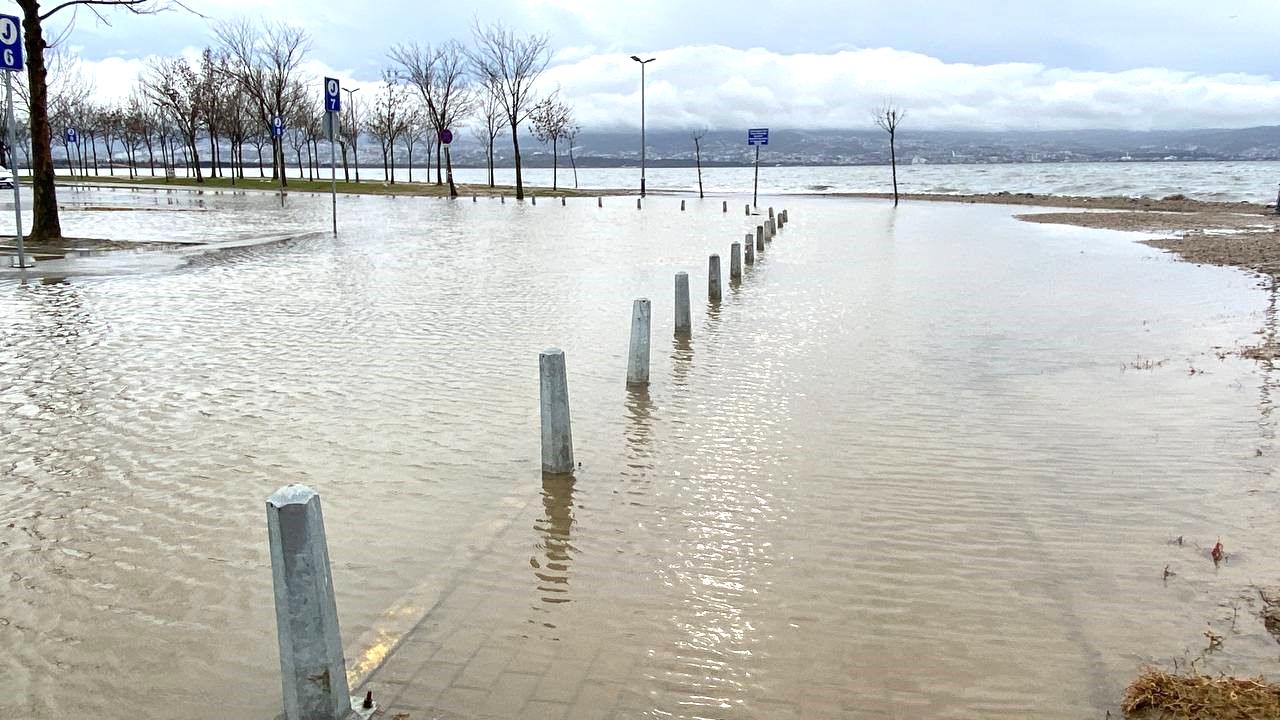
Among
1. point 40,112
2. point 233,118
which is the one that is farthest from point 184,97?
point 40,112

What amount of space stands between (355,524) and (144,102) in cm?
9925

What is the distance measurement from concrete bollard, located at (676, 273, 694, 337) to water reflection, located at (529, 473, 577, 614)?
526cm

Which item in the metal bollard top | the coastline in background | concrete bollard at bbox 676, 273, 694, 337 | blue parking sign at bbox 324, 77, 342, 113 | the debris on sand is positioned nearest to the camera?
the metal bollard top

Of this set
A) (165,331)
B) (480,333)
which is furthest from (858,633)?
(165,331)

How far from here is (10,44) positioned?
14461 millimetres

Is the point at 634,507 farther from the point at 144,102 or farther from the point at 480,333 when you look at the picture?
the point at 144,102

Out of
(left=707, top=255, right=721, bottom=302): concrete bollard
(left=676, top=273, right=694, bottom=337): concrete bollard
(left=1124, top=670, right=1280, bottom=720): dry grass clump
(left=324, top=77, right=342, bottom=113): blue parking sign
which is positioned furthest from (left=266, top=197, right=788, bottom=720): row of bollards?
(left=324, top=77, right=342, bottom=113): blue parking sign

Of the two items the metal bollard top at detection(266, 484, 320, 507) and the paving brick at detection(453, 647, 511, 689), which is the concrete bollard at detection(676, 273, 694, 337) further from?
the metal bollard top at detection(266, 484, 320, 507)

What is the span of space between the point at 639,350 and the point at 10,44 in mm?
12146

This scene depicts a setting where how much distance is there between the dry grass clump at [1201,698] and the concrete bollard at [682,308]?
7.92 metres

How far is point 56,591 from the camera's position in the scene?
460cm

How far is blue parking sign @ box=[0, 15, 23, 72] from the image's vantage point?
14305 mm

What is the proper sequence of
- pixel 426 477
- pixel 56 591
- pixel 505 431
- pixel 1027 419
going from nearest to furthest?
pixel 56 591
pixel 426 477
pixel 505 431
pixel 1027 419

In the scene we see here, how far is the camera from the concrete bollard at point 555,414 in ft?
20.3
